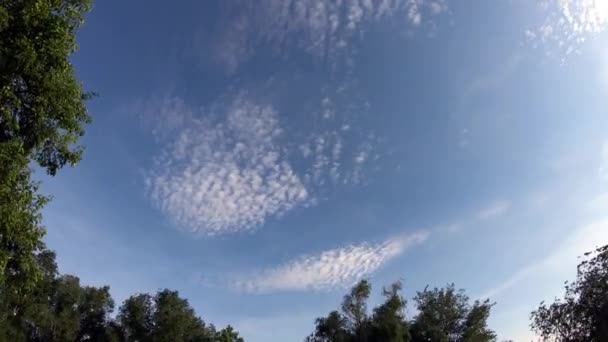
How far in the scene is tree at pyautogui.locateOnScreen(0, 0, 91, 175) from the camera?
1361cm

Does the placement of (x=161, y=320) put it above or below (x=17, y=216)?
above

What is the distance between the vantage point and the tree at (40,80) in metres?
13.6

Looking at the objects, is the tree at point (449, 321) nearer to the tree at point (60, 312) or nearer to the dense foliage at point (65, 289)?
the dense foliage at point (65, 289)

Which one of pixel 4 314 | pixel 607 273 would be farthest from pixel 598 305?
pixel 4 314

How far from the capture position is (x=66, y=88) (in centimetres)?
1488

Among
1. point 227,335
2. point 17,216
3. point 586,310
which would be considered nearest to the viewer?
point 17,216

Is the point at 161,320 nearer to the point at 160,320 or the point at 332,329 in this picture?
the point at 160,320

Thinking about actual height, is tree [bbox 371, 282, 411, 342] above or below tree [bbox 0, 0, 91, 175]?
above

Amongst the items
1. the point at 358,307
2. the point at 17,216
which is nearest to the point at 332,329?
the point at 358,307

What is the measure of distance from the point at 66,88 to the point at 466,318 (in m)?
68.4

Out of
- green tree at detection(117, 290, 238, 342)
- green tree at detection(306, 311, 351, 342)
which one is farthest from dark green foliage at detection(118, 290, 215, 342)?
green tree at detection(306, 311, 351, 342)

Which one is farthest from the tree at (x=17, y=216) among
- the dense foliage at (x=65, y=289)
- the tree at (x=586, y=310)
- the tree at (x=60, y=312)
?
the tree at (x=60, y=312)

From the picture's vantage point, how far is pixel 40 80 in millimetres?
14633

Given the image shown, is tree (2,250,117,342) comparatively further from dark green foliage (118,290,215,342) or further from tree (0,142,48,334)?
tree (0,142,48,334)
